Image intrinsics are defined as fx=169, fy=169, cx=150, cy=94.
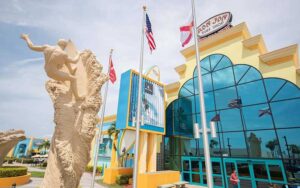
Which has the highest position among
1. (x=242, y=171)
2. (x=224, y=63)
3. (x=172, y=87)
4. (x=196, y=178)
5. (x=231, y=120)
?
(x=224, y=63)

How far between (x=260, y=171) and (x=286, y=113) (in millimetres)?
4665

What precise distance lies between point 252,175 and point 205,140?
10156 millimetres

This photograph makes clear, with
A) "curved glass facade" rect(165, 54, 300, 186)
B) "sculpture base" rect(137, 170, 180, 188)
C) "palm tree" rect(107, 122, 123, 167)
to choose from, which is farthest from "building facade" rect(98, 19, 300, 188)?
"sculpture base" rect(137, 170, 180, 188)

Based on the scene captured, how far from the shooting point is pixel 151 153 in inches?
621

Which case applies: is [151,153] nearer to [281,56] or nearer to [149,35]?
[149,35]

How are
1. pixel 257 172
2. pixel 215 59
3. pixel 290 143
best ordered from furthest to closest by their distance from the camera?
1. pixel 215 59
2. pixel 257 172
3. pixel 290 143

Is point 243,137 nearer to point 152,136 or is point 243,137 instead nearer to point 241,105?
point 241,105

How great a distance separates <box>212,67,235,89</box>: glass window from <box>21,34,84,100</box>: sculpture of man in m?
14.0

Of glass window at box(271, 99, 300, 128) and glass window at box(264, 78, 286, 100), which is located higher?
glass window at box(264, 78, 286, 100)

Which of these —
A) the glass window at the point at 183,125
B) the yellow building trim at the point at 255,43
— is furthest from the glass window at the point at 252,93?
the glass window at the point at 183,125

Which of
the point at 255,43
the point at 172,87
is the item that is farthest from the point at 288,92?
the point at 172,87

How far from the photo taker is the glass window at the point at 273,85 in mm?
12945

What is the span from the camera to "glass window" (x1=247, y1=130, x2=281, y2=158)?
12.2 m

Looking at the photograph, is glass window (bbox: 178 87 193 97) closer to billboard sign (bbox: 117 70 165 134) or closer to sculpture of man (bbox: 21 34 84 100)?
billboard sign (bbox: 117 70 165 134)
